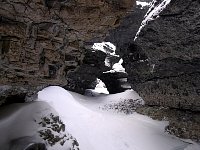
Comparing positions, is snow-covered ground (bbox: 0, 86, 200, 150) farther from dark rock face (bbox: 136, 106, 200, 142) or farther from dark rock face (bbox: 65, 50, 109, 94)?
dark rock face (bbox: 65, 50, 109, 94)

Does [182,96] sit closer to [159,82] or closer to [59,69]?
[159,82]

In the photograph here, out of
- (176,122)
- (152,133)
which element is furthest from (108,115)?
(176,122)

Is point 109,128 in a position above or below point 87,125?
below

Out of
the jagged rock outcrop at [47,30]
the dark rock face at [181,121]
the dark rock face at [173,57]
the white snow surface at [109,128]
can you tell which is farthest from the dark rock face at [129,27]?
the jagged rock outcrop at [47,30]

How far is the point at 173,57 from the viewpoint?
16844 mm

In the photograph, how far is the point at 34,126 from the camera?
34.7 ft

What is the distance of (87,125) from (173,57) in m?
7.26

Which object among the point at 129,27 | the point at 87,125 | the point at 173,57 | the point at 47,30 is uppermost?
the point at 129,27

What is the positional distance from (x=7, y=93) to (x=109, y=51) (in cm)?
2424

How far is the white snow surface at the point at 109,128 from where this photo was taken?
17.0 meters

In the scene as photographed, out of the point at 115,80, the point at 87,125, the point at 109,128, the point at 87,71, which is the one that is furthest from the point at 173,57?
the point at 115,80

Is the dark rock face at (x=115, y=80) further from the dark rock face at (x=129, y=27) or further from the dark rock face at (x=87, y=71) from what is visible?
the dark rock face at (x=129, y=27)

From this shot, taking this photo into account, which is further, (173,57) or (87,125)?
(87,125)

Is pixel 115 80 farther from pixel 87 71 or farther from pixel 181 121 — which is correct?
pixel 181 121
